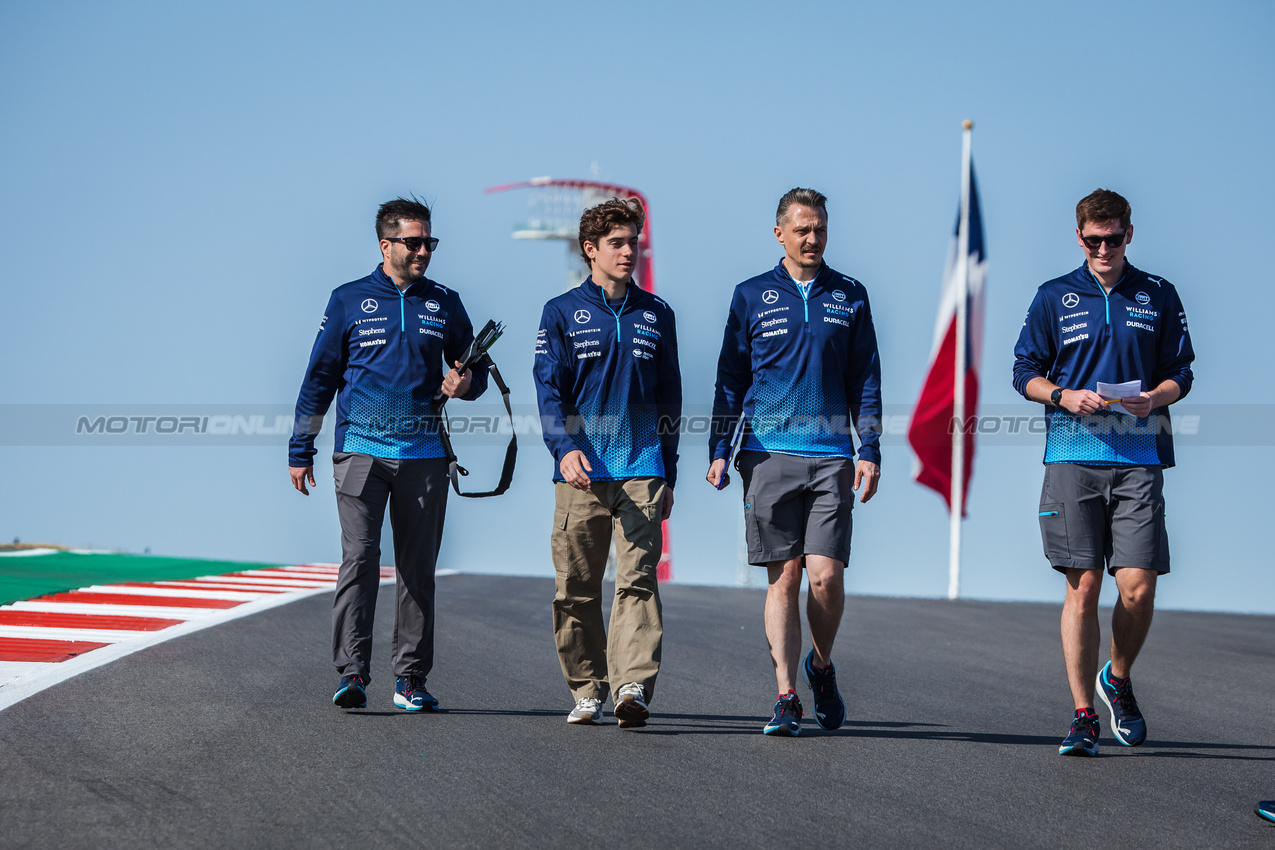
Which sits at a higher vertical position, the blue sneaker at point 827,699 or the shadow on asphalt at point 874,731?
the blue sneaker at point 827,699

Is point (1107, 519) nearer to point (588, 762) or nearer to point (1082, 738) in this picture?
point (1082, 738)

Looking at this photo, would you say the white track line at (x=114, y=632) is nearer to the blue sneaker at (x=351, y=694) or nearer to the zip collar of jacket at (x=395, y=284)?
the blue sneaker at (x=351, y=694)

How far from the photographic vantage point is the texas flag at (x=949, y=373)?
2044 centimetres

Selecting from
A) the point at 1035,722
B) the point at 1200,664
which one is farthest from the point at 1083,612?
the point at 1200,664

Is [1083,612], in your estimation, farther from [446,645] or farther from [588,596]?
[446,645]

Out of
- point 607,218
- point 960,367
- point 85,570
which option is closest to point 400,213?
point 607,218

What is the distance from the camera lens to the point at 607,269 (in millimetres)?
5648

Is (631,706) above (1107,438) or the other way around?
→ the other way around

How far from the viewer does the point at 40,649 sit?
6.82 m

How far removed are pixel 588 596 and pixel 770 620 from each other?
0.82 metres

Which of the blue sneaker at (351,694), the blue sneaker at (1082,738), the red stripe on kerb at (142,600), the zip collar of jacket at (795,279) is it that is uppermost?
the zip collar of jacket at (795,279)

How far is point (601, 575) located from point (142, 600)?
5415 millimetres

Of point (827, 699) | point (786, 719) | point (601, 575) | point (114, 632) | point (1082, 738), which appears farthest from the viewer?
point (114, 632)

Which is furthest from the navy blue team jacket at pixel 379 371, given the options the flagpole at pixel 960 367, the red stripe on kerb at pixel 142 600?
the flagpole at pixel 960 367
